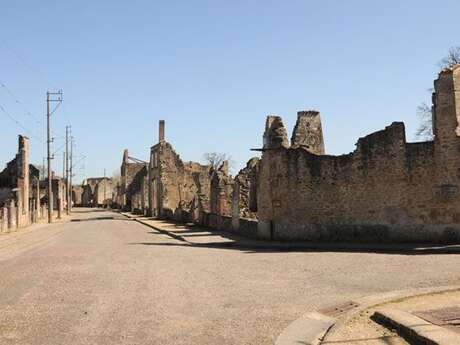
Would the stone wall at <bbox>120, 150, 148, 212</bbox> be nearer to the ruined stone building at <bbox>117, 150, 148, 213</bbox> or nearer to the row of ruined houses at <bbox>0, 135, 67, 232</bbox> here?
the ruined stone building at <bbox>117, 150, 148, 213</bbox>

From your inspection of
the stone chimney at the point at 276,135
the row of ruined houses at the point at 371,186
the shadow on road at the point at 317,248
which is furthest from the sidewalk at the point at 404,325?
the stone chimney at the point at 276,135

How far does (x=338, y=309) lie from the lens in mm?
7977

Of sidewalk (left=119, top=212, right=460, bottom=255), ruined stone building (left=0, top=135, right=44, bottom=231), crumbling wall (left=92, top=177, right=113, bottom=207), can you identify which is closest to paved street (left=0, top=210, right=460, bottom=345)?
sidewalk (left=119, top=212, right=460, bottom=255)

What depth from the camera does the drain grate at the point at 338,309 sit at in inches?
304

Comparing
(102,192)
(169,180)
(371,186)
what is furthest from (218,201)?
(102,192)

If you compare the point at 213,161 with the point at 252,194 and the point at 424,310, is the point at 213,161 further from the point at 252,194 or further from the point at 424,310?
the point at 424,310

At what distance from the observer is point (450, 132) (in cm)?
1736

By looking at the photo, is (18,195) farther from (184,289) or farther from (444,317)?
(444,317)

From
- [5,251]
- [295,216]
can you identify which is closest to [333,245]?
[295,216]

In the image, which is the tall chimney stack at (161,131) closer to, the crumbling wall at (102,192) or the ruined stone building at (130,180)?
the ruined stone building at (130,180)

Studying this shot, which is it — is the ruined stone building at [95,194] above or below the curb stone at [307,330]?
above

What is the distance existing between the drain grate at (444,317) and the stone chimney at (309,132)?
15.4 metres

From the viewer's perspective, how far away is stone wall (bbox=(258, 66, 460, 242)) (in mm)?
17453

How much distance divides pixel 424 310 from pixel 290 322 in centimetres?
193
